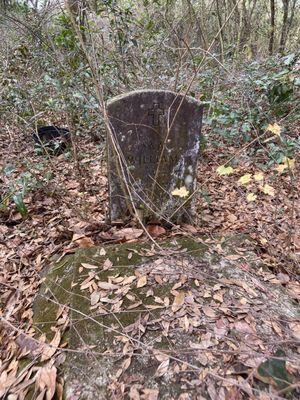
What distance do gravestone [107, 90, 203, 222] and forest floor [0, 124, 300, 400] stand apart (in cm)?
18

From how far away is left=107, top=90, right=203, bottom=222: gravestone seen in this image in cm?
216

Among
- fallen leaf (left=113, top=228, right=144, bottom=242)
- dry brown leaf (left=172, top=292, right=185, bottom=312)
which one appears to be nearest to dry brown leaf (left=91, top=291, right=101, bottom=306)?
dry brown leaf (left=172, top=292, right=185, bottom=312)

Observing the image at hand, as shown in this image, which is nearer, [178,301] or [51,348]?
[51,348]

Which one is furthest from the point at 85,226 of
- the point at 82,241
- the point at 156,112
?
the point at 156,112

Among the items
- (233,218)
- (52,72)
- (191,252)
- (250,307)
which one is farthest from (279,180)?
(52,72)

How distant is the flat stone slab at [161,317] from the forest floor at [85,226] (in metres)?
0.12

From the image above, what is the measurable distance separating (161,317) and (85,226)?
102cm

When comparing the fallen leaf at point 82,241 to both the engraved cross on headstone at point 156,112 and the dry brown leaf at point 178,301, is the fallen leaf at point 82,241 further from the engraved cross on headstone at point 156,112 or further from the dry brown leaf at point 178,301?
the engraved cross on headstone at point 156,112

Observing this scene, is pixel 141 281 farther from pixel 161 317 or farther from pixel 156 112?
pixel 156 112

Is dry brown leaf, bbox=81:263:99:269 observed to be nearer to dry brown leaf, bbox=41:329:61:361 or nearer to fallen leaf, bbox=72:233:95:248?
fallen leaf, bbox=72:233:95:248

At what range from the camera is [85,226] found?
238cm

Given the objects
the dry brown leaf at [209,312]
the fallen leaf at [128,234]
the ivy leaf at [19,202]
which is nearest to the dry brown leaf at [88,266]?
the fallen leaf at [128,234]

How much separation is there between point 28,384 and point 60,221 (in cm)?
137

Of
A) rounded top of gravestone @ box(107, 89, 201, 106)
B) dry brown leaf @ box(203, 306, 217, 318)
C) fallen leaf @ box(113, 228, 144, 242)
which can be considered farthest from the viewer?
fallen leaf @ box(113, 228, 144, 242)
